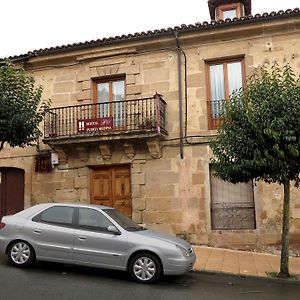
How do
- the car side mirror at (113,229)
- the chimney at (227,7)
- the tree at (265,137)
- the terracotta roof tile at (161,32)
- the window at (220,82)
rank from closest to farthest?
1. the car side mirror at (113,229)
2. the tree at (265,137)
3. the terracotta roof tile at (161,32)
4. the window at (220,82)
5. the chimney at (227,7)

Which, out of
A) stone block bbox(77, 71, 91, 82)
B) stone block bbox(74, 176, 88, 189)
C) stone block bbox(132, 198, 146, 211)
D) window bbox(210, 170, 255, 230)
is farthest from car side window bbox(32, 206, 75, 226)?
stone block bbox(77, 71, 91, 82)

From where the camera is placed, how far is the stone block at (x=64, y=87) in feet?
43.3

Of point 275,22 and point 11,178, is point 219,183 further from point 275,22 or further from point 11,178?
point 11,178

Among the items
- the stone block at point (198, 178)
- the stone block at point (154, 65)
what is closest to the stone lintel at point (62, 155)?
the stone block at point (154, 65)

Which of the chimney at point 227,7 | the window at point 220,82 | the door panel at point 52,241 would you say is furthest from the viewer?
the chimney at point 227,7

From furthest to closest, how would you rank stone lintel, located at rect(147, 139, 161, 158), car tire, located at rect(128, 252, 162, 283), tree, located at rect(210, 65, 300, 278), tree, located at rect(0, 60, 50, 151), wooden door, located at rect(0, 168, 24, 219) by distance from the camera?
wooden door, located at rect(0, 168, 24, 219)
stone lintel, located at rect(147, 139, 161, 158)
tree, located at rect(0, 60, 50, 151)
tree, located at rect(210, 65, 300, 278)
car tire, located at rect(128, 252, 162, 283)

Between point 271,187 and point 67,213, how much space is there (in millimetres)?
5874

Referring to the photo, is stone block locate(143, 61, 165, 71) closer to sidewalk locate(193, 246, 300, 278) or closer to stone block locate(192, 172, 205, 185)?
stone block locate(192, 172, 205, 185)

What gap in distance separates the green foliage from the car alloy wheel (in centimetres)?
420

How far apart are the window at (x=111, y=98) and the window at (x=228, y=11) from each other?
15.4 ft

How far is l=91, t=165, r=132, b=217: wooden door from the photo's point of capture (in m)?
12.3

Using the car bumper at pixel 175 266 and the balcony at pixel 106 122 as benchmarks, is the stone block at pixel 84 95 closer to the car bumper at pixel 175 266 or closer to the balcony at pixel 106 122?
the balcony at pixel 106 122

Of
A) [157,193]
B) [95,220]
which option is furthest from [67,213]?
[157,193]

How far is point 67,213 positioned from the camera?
7836 millimetres
